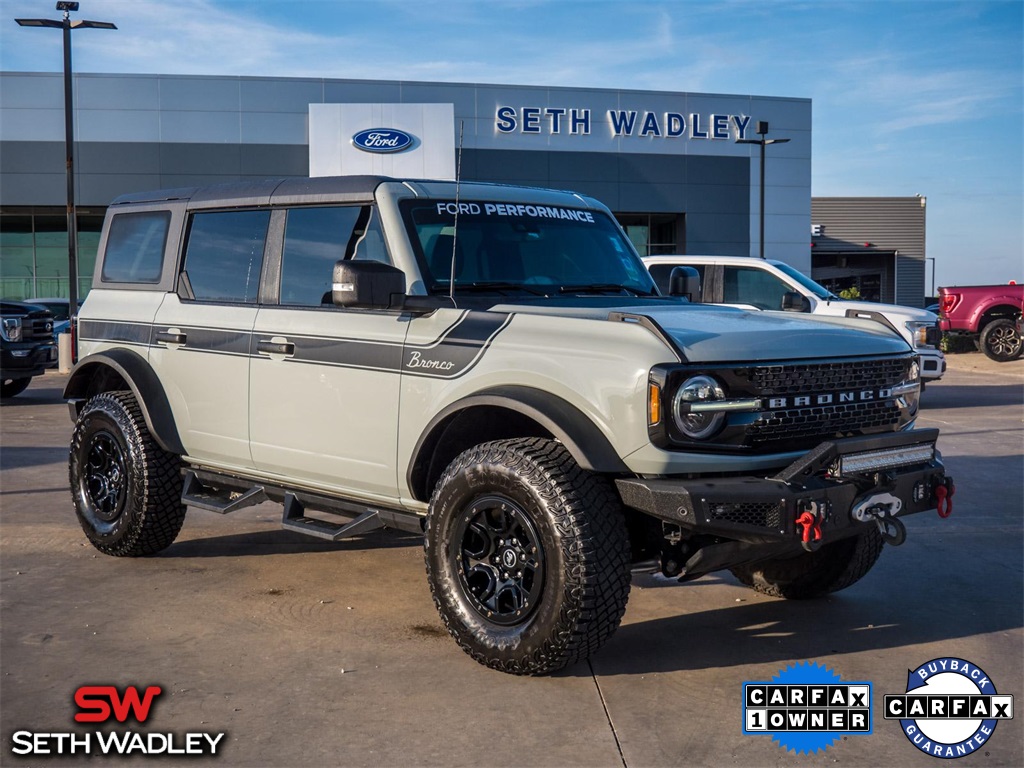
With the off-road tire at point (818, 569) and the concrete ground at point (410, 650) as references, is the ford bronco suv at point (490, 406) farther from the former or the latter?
the concrete ground at point (410, 650)

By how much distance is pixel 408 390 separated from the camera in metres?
4.89

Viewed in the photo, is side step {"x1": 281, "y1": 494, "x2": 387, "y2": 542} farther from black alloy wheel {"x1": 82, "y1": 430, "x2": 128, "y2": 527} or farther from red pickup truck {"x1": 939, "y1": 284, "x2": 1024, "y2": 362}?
red pickup truck {"x1": 939, "y1": 284, "x2": 1024, "y2": 362}

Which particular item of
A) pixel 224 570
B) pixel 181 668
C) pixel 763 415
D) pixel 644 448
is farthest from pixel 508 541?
pixel 224 570

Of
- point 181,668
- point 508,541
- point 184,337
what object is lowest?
point 181,668

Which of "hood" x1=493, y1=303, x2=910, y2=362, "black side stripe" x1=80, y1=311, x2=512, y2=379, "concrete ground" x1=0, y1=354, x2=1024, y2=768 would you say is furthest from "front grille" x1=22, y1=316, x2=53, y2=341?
"hood" x1=493, y1=303, x2=910, y2=362

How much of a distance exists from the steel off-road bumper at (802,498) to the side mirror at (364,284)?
1362mm

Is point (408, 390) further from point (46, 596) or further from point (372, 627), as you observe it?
point (46, 596)

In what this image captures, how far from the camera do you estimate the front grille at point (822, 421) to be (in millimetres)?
4293

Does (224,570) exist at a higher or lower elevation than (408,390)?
lower

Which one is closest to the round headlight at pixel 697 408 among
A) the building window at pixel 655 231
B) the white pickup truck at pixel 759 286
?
the white pickup truck at pixel 759 286

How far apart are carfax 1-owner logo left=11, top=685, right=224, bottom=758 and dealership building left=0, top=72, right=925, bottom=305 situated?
2817 cm

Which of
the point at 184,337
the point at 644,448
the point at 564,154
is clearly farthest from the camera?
the point at 564,154

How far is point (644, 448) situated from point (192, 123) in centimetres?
3190

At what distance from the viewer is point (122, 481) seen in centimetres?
637
